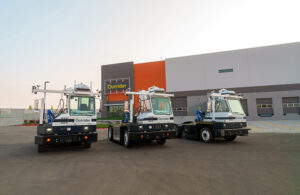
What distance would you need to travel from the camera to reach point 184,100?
32.1m

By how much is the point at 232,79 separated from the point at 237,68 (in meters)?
2.10

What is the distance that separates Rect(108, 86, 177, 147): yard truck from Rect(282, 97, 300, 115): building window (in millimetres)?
→ 27896

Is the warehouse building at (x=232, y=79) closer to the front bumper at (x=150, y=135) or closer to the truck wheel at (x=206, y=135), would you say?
the truck wheel at (x=206, y=135)

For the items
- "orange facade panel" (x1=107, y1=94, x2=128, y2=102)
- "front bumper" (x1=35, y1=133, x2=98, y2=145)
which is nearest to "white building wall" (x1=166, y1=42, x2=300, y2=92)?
"orange facade panel" (x1=107, y1=94, x2=128, y2=102)

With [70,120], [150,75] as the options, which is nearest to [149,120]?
[70,120]

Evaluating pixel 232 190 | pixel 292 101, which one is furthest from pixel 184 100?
pixel 232 190

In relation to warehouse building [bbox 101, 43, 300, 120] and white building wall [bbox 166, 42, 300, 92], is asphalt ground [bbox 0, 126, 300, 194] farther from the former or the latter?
white building wall [bbox 166, 42, 300, 92]

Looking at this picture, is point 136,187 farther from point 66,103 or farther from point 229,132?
point 229,132

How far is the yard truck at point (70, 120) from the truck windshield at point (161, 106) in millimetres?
2923

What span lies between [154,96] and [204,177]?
5.04 m

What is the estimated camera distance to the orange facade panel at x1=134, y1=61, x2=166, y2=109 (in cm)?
3275

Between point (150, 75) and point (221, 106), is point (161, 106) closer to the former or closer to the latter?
point (221, 106)

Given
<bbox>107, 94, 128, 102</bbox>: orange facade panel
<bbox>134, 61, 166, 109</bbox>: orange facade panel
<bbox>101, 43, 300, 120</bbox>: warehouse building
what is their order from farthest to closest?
<bbox>107, 94, 128, 102</bbox>: orange facade panel, <bbox>134, 61, 166, 109</bbox>: orange facade panel, <bbox>101, 43, 300, 120</bbox>: warehouse building

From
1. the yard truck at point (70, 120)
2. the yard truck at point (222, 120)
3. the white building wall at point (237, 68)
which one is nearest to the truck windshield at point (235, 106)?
the yard truck at point (222, 120)
